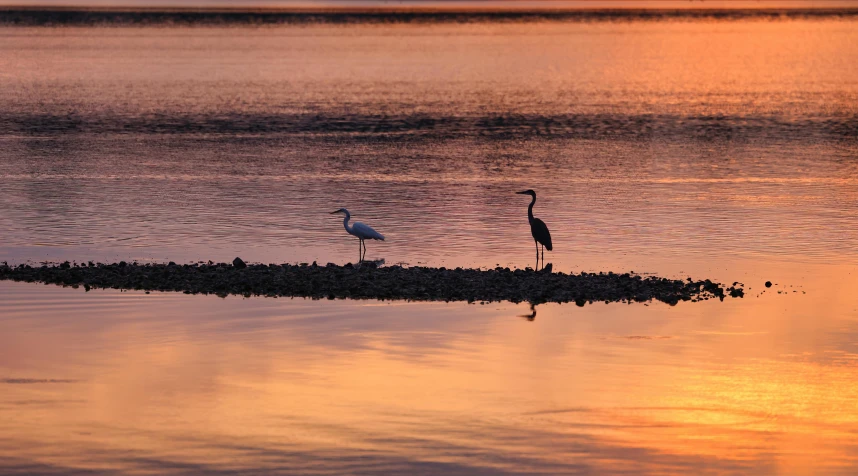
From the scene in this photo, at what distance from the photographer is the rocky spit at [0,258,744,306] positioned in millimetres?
24516

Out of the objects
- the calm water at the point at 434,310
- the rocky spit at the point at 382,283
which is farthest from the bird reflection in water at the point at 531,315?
the rocky spit at the point at 382,283

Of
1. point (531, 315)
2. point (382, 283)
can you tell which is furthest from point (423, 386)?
point (382, 283)

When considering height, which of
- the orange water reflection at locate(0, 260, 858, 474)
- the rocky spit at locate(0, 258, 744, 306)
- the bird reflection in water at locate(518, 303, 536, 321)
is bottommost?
the orange water reflection at locate(0, 260, 858, 474)

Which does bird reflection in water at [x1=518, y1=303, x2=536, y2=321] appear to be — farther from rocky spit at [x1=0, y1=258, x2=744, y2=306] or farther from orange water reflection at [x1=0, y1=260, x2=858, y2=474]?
rocky spit at [x1=0, y1=258, x2=744, y2=306]

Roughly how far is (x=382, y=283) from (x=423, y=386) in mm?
6247

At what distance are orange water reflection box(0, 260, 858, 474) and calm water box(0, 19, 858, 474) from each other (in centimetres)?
6

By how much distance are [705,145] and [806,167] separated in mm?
8831

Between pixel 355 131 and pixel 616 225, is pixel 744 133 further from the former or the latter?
pixel 616 225

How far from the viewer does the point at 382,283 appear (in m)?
25.0

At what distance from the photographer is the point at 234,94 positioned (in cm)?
9125

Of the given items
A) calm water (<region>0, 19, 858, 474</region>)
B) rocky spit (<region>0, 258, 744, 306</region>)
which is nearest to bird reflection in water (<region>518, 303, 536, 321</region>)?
calm water (<region>0, 19, 858, 474</region>)

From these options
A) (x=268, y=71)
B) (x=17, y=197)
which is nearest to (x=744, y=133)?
(x=17, y=197)

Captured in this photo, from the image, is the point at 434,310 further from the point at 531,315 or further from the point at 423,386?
the point at 423,386

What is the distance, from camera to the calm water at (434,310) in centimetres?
1669
